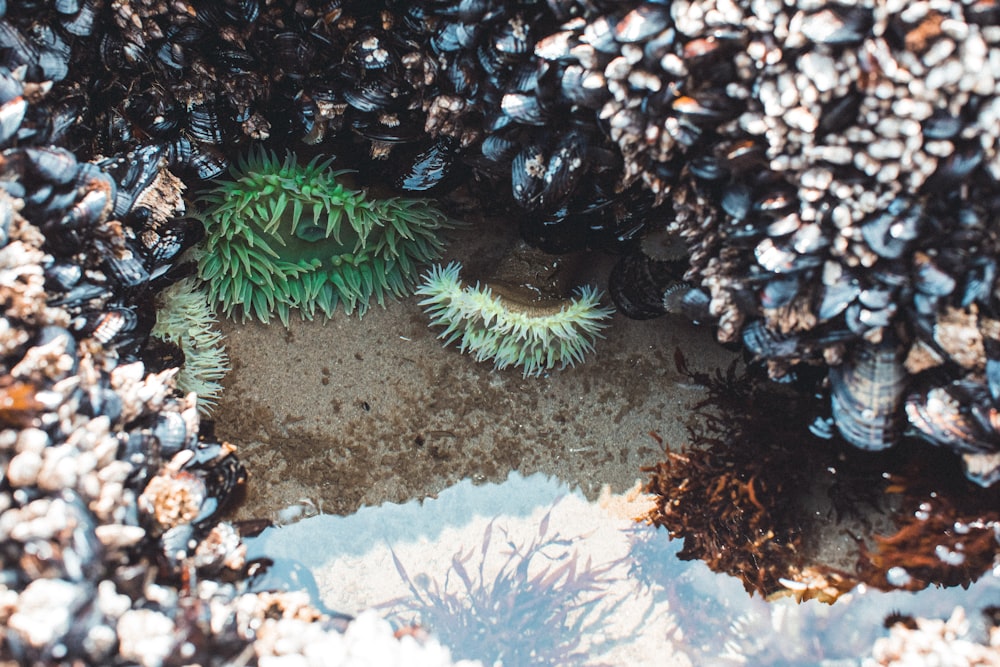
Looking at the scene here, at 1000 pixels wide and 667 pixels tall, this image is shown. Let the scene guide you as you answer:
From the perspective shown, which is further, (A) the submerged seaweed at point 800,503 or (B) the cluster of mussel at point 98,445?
(A) the submerged seaweed at point 800,503

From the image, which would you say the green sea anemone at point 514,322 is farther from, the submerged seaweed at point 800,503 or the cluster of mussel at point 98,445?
the cluster of mussel at point 98,445

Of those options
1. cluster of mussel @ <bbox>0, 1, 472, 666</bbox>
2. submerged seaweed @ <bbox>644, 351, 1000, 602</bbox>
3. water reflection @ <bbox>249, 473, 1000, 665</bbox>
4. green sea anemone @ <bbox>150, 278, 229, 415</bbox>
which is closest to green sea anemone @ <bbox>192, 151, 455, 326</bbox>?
green sea anemone @ <bbox>150, 278, 229, 415</bbox>

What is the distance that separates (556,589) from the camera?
135 inches

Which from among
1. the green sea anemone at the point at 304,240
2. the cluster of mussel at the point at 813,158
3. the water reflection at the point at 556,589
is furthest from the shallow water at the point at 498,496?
the cluster of mussel at the point at 813,158

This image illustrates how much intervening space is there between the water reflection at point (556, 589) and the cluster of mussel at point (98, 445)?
0.38m

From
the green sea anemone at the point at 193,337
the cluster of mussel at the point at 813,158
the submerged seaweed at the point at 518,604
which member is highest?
the cluster of mussel at the point at 813,158

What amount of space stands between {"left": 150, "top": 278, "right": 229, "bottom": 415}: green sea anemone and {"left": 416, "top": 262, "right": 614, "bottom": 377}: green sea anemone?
3.57 feet

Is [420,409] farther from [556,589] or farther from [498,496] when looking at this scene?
[556,589]

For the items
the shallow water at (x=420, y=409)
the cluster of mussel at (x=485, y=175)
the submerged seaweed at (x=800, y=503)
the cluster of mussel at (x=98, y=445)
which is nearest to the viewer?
the cluster of mussel at (x=98, y=445)

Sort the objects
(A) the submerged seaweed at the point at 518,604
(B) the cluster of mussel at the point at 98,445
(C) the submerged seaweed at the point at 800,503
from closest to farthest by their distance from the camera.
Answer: (B) the cluster of mussel at the point at 98,445 < (C) the submerged seaweed at the point at 800,503 < (A) the submerged seaweed at the point at 518,604

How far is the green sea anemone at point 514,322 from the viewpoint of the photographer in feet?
12.8

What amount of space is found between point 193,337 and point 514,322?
1.57m

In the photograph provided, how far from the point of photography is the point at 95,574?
8.32 feet

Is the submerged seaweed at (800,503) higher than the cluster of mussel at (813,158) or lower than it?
lower
